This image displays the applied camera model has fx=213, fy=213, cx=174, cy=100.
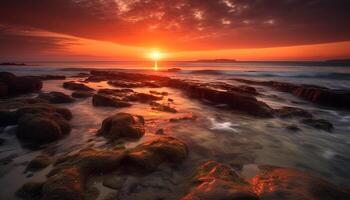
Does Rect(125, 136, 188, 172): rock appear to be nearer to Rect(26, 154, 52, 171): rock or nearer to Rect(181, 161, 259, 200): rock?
Rect(181, 161, 259, 200): rock

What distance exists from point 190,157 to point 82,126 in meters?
5.51

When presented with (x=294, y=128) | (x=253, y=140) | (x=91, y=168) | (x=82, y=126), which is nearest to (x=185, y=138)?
(x=253, y=140)

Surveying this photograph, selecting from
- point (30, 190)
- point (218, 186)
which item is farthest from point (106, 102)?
point (218, 186)

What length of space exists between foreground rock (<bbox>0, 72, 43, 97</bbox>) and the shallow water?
7583 mm

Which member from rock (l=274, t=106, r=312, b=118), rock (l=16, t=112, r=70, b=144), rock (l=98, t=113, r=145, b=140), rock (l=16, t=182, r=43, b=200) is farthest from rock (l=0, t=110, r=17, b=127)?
rock (l=274, t=106, r=312, b=118)

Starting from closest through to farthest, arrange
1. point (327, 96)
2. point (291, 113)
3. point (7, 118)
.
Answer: point (7, 118) < point (291, 113) < point (327, 96)

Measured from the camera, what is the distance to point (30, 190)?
462 centimetres

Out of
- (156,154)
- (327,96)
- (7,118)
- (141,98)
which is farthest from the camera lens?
(327,96)

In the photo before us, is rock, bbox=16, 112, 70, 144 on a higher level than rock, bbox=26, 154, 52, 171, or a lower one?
higher

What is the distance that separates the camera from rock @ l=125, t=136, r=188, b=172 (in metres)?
5.63

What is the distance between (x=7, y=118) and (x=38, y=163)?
15.8 feet

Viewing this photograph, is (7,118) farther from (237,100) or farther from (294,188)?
(237,100)

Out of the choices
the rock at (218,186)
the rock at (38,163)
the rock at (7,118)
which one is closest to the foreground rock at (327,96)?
the rock at (218,186)

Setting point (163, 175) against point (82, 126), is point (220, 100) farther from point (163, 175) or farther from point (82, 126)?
point (163, 175)
